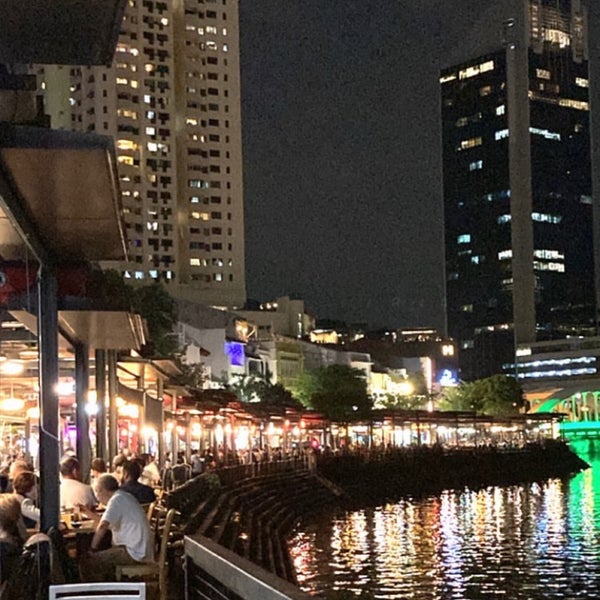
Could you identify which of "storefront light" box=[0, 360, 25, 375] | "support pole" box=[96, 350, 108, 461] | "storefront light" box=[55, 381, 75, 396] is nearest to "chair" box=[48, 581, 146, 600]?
"storefront light" box=[0, 360, 25, 375]

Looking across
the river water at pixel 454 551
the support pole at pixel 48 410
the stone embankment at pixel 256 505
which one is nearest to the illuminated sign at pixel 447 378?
the river water at pixel 454 551

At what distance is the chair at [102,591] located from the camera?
604 cm

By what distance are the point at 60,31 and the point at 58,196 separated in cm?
275

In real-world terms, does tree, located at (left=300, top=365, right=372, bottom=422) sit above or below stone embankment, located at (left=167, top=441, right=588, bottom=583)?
above

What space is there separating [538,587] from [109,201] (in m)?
17.6

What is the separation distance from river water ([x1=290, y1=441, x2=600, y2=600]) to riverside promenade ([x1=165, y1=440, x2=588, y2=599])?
1.08 meters

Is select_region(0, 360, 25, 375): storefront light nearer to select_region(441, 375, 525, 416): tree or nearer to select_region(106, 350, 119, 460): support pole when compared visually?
select_region(106, 350, 119, 460): support pole

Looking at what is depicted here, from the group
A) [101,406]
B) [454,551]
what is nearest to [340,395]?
[454,551]

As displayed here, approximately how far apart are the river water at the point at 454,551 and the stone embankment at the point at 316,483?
1056mm

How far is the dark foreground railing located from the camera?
5.62m

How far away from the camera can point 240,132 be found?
548 feet

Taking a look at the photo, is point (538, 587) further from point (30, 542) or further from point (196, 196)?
point (196, 196)

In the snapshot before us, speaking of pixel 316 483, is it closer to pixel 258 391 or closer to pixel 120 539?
pixel 258 391

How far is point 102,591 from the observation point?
6059mm
